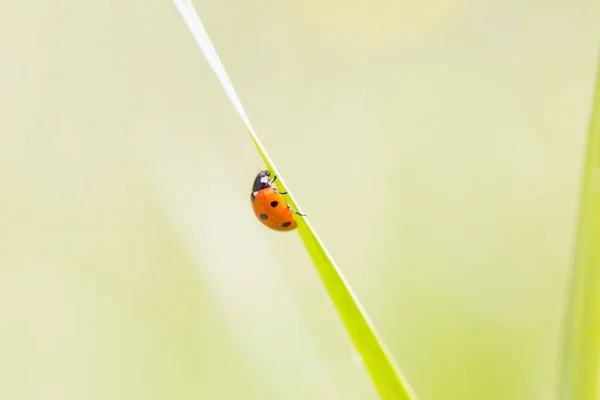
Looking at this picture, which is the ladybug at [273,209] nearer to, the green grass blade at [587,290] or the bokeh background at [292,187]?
the bokeh background at [292,187]

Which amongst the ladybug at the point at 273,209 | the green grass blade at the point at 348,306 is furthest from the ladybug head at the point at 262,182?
the green grass blade at the point at 348,306

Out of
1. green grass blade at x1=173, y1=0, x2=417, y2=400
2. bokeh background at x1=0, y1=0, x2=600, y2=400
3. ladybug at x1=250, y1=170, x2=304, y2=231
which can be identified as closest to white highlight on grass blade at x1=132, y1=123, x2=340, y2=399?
bokeh background at x1=0, y1=0, x2=600, y2=400

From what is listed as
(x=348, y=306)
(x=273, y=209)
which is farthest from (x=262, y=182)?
(x=348, y=306)

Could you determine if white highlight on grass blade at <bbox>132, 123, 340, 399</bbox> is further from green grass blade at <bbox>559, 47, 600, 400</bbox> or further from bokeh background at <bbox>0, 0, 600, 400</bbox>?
green grass blade at <bbox>559, 47, 600, 400</bbox>

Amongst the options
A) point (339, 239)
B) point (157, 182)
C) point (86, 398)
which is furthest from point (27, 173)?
point (339, 239)

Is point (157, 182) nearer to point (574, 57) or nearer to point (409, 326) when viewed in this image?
point (409, 326)

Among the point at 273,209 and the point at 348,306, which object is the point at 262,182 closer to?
the point at 273,209
